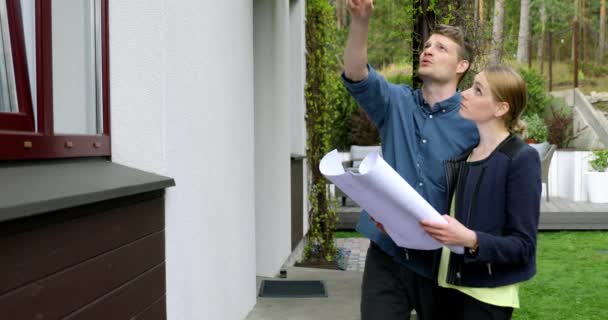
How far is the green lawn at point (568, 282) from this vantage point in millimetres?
6324

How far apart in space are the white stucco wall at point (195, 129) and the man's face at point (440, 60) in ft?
3.54

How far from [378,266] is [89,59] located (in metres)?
1.32

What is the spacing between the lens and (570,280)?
7.63 metres

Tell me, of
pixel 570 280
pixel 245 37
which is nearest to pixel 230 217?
pixel 245 37

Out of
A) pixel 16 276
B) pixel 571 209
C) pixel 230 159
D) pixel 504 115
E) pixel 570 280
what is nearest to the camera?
pixel 16 276

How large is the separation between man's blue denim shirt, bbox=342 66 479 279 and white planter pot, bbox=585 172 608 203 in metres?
11.4

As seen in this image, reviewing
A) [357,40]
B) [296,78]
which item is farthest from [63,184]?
[296,78]

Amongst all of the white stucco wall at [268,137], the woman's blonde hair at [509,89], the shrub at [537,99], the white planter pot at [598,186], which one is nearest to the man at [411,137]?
the woman's blonde hair at [509,89]

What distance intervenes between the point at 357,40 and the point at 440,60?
0.35 m

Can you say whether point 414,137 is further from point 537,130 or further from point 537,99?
point 537,99

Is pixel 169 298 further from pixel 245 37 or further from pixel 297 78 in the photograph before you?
pixel 297 78

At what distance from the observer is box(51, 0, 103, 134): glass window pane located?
8.20 ft

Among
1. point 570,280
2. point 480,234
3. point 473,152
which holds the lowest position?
point 570,280

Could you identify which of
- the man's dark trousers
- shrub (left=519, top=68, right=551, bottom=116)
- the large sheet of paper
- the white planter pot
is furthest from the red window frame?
shrub (left=519, top=68, right=551, bottom=116)
